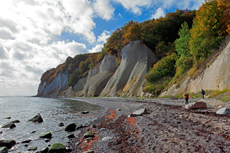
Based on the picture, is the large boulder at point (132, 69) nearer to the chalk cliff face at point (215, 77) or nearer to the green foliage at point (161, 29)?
the green foliage at point (161, 29)

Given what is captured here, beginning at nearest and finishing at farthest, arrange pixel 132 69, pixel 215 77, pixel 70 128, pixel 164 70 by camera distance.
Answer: pixel 70 128 < pixel 215 77 < pixel 164 70 < pixel 132 69

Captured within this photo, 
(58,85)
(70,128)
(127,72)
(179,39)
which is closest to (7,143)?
(70,128)

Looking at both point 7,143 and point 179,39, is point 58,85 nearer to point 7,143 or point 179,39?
point 179,39

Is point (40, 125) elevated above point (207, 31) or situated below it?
below

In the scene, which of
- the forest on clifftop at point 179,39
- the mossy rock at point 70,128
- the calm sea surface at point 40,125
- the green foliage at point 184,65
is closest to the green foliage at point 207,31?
the forest on clifftop at point 179,39

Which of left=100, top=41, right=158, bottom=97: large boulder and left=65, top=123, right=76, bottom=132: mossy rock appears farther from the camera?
left=100, top=41, right=158, bottom=97: large boulder

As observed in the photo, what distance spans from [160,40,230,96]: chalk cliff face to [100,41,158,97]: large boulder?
48.3ft

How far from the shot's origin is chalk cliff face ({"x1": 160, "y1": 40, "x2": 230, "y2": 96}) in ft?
48.4

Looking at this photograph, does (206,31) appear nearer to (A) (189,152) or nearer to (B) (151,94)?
(B) (151,94)

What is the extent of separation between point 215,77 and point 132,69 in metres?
26.7

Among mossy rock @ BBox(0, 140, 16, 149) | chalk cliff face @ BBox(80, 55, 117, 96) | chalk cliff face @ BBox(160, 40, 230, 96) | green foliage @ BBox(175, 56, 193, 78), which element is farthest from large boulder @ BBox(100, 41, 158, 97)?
mossy rock @ BBox(0, 140, 16, 149)

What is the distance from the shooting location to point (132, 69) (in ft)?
137

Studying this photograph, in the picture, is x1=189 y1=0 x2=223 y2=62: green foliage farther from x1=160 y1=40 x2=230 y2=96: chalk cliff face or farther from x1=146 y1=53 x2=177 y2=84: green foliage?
x1=146 y1=53 x2=177 y2=84: green foliage

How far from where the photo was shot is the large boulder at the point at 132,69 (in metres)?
35.8
